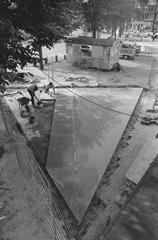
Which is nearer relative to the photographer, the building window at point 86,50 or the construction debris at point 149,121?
the construction debris at point 149,121

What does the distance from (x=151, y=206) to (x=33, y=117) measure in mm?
6140

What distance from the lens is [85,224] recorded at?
4324 millimetres

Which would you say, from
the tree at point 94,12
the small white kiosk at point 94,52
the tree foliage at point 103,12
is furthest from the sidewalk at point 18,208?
the tree foliage at point 103,12

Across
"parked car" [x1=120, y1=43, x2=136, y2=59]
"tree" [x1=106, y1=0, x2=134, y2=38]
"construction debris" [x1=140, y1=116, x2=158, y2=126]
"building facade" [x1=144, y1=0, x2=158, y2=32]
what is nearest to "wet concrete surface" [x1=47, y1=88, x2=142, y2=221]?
"construction debris" [x1=140, y1=116, x2=158, y2=126]

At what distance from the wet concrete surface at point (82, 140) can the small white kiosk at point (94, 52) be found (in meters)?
5.19

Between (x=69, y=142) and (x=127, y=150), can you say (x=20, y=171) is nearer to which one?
(x=69, y=142)

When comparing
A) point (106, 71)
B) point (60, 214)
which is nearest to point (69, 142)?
point (60, 214)

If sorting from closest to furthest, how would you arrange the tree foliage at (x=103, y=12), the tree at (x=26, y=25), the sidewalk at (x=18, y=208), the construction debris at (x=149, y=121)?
1. the sidewalk at (x=18, y=208)
2. the tree at (x=26, y=25)
3. the construction debris at (x=149, y=121)
4. the tree foliage at (x=103, y=12)

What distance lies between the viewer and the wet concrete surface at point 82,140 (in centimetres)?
510

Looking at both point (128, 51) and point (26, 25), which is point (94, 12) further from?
point (26, 25)

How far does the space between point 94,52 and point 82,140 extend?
412 inches

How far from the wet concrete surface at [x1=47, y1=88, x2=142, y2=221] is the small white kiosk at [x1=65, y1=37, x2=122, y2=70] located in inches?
204

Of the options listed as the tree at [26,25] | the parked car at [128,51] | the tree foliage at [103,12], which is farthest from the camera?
the parked car at [128,51]

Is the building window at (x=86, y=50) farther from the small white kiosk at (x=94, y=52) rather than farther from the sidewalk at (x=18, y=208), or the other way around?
the sidewalk at (x=18, y=208)
